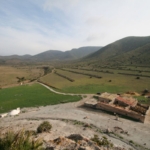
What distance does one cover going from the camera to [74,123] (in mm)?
30344

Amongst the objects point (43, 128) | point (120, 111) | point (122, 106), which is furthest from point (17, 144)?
point (122, 106)

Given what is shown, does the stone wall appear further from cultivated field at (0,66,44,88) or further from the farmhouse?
cultivated field at (0,66,44,88)

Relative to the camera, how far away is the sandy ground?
2548cm


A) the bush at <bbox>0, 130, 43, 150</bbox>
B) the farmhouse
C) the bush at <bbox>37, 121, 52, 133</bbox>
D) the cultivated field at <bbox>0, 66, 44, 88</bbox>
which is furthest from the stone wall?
the cultivated field at <bbox>0, 66, 44, 88</bbox>

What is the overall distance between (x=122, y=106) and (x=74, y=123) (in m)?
12.8

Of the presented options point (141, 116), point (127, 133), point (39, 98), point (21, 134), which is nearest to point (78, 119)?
point (127, 133)

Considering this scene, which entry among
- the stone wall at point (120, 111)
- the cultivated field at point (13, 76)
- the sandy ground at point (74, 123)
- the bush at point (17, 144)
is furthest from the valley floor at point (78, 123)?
the cultivated field at point (13, 76)

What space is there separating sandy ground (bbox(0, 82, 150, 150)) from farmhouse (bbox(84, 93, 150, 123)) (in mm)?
1491

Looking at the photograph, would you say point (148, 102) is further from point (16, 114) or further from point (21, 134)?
point (21, 134)

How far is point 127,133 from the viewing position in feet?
88.2

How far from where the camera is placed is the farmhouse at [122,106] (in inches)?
1297

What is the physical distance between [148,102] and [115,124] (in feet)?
52.3

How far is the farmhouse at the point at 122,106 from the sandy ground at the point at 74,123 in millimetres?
1491

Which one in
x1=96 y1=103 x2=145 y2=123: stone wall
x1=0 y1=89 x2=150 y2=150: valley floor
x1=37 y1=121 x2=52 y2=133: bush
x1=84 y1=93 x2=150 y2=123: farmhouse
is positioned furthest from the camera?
x1=84 y1=93 x2=150 y2=123: farmhouse
